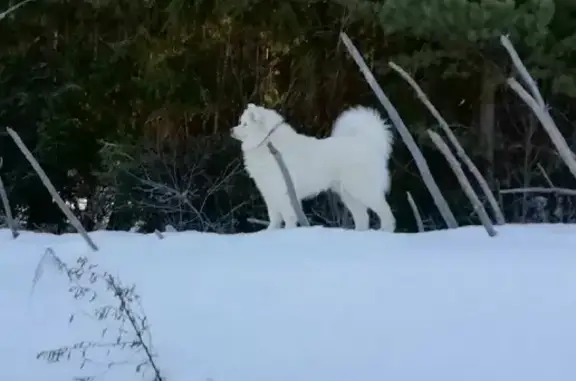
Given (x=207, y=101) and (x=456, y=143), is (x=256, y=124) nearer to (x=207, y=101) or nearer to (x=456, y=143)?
(x=456, y=143)

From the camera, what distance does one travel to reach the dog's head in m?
4.57

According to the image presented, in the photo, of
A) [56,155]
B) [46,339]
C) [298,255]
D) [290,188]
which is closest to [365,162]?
[290,188]

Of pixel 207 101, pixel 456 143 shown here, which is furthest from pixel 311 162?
pixel 207 101

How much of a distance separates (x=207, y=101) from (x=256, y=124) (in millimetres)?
3962

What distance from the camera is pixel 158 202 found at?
306 inches

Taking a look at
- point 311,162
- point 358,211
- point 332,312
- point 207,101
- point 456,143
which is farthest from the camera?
point 207,101

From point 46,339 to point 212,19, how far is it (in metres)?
6.01

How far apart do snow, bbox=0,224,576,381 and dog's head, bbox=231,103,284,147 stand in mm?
1309

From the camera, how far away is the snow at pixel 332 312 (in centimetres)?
238

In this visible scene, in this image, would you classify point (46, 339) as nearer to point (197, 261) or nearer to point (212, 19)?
point (197, 261)

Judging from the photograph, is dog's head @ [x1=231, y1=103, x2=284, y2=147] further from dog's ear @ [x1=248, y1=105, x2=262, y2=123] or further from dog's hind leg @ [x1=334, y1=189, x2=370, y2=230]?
dog's hind leg @ [x1=334, y1=189, x2=370, y2=230]

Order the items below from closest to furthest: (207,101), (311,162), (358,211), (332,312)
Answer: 1. (332,312)
2. (311,162)
3. (358,211)
4. (207,101)

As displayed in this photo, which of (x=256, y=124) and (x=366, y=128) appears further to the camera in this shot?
(x=366, y=128)

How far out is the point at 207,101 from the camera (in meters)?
8.48
